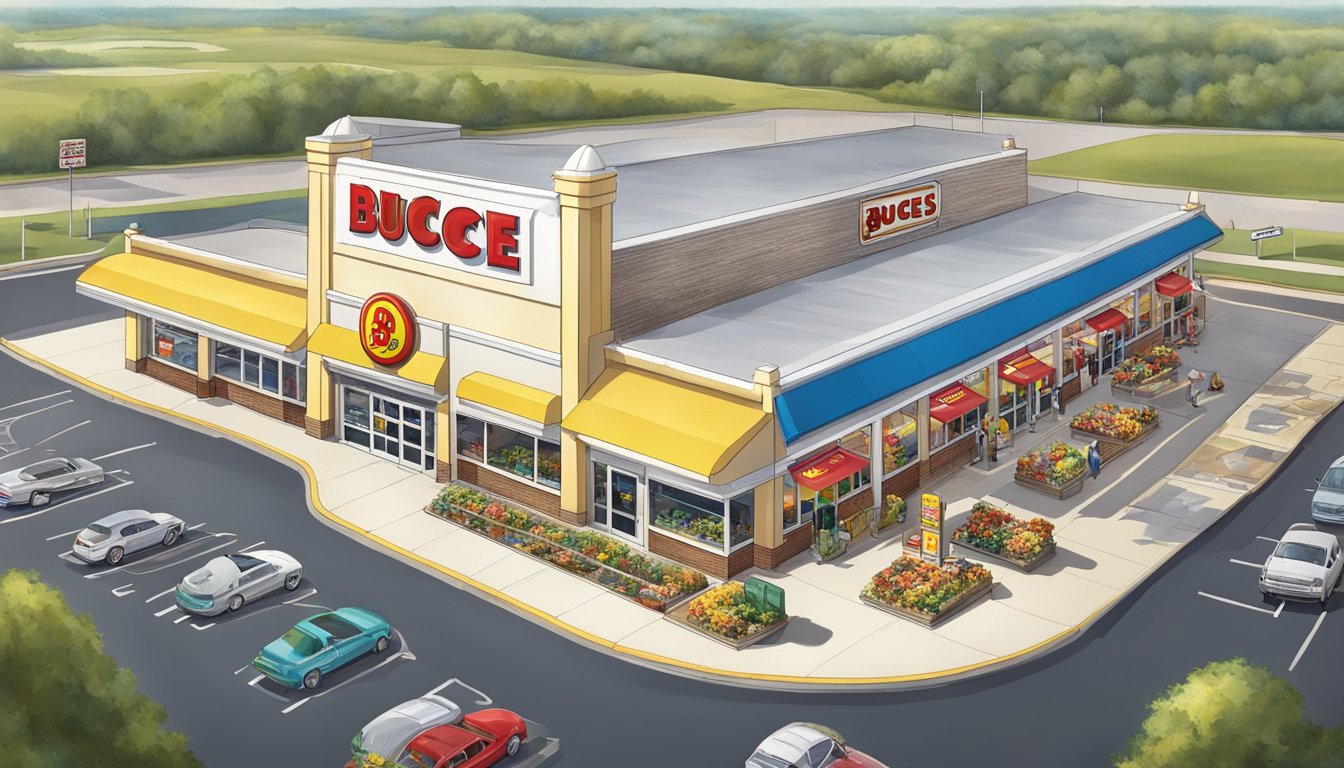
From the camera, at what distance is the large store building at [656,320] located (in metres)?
44.6

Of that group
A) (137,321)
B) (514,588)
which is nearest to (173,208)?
(137,321)

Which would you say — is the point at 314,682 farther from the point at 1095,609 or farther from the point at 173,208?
the point at 173,208

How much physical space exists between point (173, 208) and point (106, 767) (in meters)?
101

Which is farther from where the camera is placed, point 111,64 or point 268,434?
point 111,64

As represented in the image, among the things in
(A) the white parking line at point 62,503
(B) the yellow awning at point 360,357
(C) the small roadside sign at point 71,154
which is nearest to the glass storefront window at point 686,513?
(B) the yellow awning at point 360,357

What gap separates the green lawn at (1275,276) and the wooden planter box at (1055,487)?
39882mm

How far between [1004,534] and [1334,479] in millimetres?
14056

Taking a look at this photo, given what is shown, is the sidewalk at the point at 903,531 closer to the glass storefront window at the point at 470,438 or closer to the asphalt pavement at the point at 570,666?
the asphalt pavement at the point at 570,666

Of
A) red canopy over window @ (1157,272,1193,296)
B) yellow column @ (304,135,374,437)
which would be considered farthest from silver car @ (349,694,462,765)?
red canopy over window @ (1157,272,1193,296)

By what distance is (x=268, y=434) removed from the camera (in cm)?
5591

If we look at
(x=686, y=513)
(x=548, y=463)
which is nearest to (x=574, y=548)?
(x=686, y=513)

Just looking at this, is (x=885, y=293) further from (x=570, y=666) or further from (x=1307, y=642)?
(x=570, y=666)

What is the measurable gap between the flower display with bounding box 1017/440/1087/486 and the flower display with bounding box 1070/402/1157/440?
4228 mm

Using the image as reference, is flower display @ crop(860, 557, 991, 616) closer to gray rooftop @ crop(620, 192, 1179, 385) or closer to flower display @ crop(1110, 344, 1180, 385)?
gray rooftop @ crop(620, 192, 1179, 385)
